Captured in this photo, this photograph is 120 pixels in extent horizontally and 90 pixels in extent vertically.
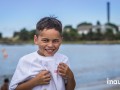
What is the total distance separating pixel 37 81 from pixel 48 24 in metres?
0.18

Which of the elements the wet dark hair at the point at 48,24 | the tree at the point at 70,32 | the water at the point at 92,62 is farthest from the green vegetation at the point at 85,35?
the wet dark hair at the point at 48,24

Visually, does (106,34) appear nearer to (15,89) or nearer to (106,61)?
(106,61)

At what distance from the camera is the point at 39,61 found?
44.3 inches

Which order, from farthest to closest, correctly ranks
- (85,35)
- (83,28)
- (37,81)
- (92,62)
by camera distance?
(92,62)
(85,35)
(83,28)
(37,81)

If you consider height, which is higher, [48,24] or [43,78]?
[48,24]

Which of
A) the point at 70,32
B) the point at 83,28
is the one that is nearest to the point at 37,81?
the point at 70,32

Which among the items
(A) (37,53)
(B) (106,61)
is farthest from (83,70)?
(A) (37,53)

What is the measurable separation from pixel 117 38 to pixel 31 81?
27.2 ft

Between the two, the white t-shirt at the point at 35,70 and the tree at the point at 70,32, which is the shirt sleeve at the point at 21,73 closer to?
the white t-shirt at the point at 35,70

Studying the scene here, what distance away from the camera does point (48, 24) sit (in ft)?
3.68

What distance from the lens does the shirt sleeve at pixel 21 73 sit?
3.65 ft

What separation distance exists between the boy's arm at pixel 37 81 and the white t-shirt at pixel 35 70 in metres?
0.02

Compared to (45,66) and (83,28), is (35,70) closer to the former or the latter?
(45,66)

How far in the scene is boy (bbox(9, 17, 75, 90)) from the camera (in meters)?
1.11
